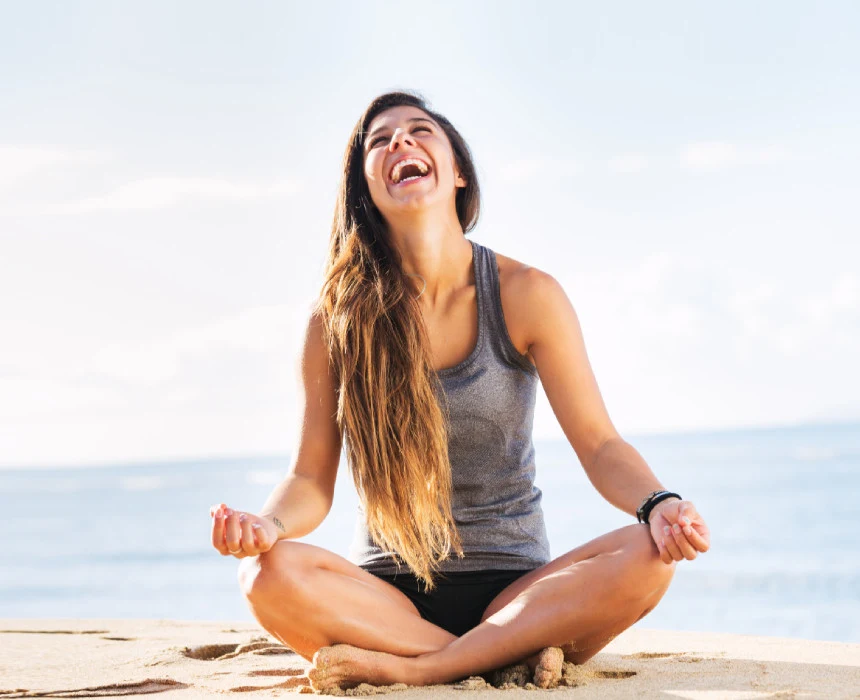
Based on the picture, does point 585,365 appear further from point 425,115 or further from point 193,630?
point 193,630

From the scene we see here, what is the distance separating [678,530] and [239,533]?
1094mm

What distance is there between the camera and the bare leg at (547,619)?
2656 mm

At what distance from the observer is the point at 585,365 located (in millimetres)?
3168

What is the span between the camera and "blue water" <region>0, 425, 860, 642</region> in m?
10.9

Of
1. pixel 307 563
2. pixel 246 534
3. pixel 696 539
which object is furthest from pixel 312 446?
pixel 696 539

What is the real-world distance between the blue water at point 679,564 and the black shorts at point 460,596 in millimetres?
5400

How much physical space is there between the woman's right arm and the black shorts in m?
0.36

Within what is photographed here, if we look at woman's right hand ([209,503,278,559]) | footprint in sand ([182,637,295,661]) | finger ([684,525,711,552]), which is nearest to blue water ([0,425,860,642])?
footprint in sand ([182,637,295,661])

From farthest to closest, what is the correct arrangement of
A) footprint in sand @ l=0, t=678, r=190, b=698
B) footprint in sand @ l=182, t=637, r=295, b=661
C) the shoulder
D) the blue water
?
the blue water
footprint in sand @ l=182, t=637, r=295, b=661
the shoulder
footprint in sand @ l=0, t=678, r=190, b=698

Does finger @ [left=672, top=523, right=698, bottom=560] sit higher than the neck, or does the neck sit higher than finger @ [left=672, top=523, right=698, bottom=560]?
the neck

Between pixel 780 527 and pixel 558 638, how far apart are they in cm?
1569

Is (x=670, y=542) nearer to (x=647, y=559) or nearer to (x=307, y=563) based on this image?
(x=647, y=559)

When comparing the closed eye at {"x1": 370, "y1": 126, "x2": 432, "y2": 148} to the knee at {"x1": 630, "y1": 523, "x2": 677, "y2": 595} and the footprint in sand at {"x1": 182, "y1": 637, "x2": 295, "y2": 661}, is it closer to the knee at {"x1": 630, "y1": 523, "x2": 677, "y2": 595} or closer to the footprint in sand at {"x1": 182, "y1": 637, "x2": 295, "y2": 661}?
the knee at {"x1": 630, "y1": 523, "x2": 677, "y2": 595}

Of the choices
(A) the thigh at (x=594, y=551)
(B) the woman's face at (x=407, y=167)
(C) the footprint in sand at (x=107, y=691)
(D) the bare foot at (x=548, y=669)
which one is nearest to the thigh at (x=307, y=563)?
(A) the thigh at (x=594, y=551)
